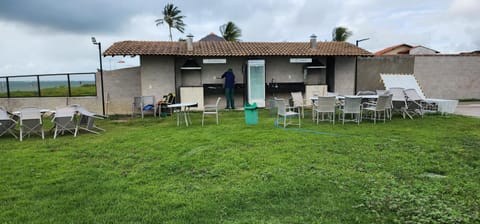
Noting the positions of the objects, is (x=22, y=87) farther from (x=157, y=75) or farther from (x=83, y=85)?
(x=157, y=75)

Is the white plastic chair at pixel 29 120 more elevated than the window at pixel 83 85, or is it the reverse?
the window at pixel 83 85

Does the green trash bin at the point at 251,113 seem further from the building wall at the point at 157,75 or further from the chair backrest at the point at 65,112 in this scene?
the building wall at the point at 157,75

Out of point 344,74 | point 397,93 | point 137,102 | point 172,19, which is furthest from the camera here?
point 172,19

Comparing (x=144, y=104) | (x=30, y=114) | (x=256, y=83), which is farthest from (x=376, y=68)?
(x=30, y=114)

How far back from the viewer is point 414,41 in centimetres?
3225

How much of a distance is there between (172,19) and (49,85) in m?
14.9

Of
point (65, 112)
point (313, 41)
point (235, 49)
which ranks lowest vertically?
point (65, 112)

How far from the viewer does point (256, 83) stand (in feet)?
43.4

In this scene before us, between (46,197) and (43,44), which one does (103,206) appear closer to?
(46,197)

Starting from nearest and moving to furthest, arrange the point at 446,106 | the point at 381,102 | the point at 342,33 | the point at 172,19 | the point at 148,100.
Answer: the point at 381,102, the point at 446,106, the point at 148,100, the point at 172,19, the point at 342,33

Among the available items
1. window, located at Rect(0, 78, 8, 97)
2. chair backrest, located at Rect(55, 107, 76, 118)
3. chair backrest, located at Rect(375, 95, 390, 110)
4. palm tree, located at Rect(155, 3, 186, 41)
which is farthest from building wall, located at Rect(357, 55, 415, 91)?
palm tree, located at Rect(155, 3, 186, 41)

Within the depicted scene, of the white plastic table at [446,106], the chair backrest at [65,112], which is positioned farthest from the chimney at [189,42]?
the white plastic table at [446,106]

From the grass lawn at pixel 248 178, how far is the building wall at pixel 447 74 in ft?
28.2

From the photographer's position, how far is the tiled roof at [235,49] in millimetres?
12156
